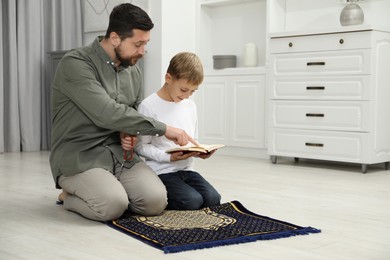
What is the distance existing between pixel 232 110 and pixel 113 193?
108 inches

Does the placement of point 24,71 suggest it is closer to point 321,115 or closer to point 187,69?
point 321,115

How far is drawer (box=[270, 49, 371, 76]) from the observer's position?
3.82 m

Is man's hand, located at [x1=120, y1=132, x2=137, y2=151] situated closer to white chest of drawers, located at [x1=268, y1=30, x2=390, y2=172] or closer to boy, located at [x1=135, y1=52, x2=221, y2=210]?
boy, located at [x1=135, y1=52, x2=221, y2=210]

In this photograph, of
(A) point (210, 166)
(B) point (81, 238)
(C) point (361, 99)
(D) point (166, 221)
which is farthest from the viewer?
(A) point (210, 166)

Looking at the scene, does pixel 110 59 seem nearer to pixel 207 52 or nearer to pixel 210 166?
pixel 210 166

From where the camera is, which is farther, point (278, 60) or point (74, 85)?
point (278, 60)

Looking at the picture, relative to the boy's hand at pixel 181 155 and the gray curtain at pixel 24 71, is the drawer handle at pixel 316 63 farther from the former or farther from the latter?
the gray curtain at pixel 24 71

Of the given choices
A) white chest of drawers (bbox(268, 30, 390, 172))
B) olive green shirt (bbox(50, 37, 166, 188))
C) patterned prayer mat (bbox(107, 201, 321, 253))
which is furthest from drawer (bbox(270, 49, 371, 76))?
olive green shirt (bbox(50, 37, 166, 188))

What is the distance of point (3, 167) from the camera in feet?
13.1

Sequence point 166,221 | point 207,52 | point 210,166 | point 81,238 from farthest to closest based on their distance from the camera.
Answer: point 207,52 < point 210,166 < point 166,221 < point 81,238

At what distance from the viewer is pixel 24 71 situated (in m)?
Answer: 5.18

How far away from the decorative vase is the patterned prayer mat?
2037 millimetres

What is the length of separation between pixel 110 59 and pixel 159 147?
16.7 inches

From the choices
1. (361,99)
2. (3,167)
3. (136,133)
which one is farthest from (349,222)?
(3,167)
